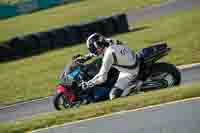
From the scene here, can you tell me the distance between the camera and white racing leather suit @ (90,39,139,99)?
10148 millimetres

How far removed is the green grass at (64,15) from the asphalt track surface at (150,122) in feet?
74.6

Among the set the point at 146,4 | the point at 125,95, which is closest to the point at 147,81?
the point at 125,95

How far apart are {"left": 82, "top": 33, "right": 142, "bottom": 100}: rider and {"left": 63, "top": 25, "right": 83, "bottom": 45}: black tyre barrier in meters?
10.7

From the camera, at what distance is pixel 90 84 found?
10.6 m

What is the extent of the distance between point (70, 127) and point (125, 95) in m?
3.51

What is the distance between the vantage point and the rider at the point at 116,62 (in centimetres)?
1016

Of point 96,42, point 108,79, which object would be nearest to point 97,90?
point 108,79

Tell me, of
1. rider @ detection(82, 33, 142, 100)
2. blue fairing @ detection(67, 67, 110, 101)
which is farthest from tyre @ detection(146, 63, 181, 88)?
blue fairing @ detection(67, 67, 110, 101)

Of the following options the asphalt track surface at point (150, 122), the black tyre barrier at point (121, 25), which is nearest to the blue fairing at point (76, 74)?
the asphalt track surface at point (150, 122)

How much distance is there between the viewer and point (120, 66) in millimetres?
10328

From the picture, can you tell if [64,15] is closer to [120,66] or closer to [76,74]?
[76,74]

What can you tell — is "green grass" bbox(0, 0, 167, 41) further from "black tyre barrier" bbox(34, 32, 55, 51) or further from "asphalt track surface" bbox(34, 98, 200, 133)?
"asphalt track surface" bbox(34, 98, 200, 133)

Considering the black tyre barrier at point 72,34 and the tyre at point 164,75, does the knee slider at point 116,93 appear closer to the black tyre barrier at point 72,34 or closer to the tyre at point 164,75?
the tyre at point 164,75

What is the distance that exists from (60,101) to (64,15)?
24531 mm
